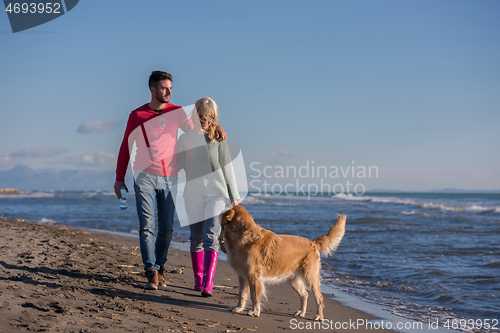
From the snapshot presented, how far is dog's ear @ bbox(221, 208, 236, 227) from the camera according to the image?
12.7ft

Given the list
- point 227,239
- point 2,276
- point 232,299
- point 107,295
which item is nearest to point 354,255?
point 232,299

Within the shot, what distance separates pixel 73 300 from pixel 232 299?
1.83m

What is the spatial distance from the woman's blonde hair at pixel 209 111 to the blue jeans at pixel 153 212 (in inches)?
30.0

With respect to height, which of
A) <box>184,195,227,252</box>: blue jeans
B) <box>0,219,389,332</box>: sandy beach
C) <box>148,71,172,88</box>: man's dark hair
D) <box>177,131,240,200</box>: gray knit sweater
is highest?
<box>148,71,172,88</box>: man's dark hair

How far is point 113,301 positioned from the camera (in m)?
3.48

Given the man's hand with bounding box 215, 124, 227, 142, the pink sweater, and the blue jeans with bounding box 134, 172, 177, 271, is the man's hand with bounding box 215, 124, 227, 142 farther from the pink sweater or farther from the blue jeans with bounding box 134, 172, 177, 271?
the blue jeans with bounding box 134, 172, 177, 271

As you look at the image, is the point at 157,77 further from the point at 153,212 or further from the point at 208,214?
the point at 208,214

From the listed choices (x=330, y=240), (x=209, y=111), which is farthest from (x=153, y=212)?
(x=330, y=240)

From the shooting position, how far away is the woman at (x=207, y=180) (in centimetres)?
408

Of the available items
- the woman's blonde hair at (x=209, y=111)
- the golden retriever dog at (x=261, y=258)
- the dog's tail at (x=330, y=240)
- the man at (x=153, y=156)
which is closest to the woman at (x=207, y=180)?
the woman's blonde hair at (x=209, y=111)

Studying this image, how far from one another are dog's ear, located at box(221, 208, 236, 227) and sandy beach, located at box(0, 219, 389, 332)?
0.95 metres

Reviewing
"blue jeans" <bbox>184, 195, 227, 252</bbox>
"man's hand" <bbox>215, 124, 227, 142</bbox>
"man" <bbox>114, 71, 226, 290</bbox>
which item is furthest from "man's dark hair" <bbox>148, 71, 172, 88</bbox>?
"blue jeans" <bbox>184, 195, 227, 252</bbox>

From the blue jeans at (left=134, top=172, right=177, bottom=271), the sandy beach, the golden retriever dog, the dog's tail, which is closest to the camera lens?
the sandy beach

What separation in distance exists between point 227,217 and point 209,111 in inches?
48.6
